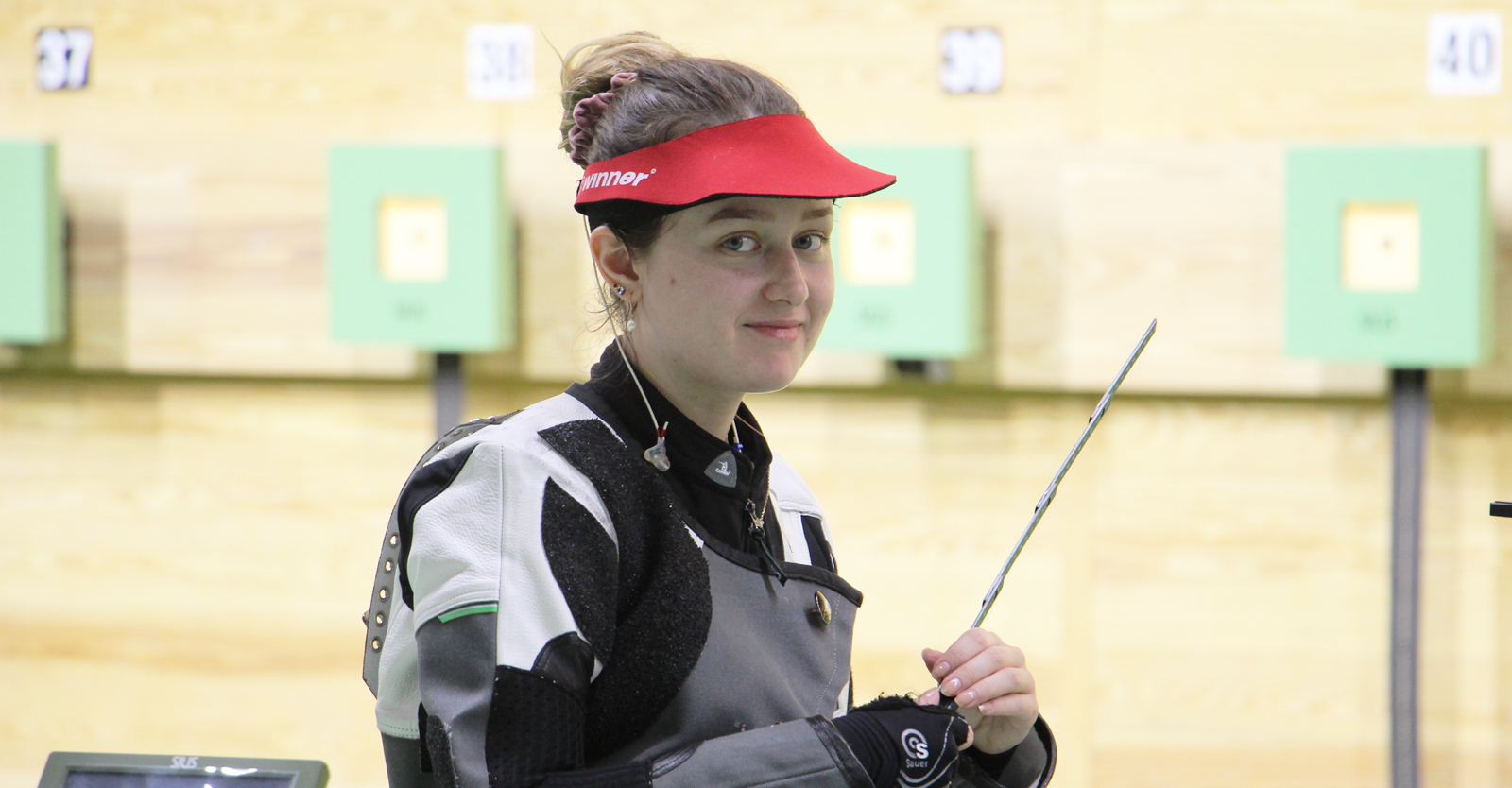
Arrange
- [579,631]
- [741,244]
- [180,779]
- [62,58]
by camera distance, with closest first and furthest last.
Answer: [579,631], [741,244], [180,779], [62,58]

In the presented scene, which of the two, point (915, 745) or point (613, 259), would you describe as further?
point (613, 259)

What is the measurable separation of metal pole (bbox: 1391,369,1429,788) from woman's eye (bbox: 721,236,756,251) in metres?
1.40

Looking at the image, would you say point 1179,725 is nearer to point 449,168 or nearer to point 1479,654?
point 1479,654

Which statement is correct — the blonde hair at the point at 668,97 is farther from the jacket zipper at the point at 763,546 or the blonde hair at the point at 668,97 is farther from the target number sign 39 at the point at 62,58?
the target number sign 39 at the point at 62,58

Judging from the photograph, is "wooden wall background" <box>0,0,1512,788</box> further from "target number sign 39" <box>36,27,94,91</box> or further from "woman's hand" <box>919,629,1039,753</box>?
"woman's hand" <box>919,629,1039,753</box>

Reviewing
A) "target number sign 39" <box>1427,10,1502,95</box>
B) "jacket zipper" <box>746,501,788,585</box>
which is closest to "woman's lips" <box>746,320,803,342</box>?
"jacket zipper" <box>746,501,788,585</box>

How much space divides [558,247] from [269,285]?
1.55 feet

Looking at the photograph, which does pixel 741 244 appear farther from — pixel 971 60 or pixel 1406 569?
pixel 1406 569

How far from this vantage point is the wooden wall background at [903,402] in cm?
200

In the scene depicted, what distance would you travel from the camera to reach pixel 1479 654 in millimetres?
1983

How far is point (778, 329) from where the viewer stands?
0.92 meters

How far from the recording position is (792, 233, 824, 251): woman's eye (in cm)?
94

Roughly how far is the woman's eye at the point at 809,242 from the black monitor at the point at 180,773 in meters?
0.65

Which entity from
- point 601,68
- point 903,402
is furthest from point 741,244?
point 903,402
